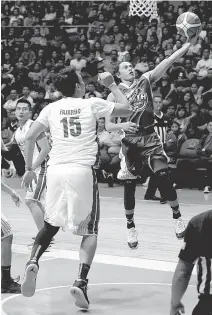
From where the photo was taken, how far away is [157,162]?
739cm

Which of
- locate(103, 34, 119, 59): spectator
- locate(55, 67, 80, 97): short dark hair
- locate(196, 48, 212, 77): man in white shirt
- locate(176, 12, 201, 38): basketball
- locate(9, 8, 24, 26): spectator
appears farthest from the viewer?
locate(9, 8, 24, 26): spectator

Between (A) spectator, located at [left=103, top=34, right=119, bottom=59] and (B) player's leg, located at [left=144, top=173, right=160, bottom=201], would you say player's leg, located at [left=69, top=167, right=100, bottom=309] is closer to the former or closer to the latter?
(B) player's leg, located at [left=144, top=173, right=160, bottom=201]

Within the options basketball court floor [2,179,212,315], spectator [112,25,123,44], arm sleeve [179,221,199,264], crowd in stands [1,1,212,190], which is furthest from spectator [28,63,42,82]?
arm sleeve [179,221,199,264]

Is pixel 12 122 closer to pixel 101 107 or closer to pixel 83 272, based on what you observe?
pixel 101 107

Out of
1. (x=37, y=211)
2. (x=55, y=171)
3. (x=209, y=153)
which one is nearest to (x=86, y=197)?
(x=55, y=171)

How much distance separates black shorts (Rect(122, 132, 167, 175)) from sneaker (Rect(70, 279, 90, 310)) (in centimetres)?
251

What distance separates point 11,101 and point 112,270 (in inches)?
473

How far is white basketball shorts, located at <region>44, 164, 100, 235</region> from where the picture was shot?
5.34m

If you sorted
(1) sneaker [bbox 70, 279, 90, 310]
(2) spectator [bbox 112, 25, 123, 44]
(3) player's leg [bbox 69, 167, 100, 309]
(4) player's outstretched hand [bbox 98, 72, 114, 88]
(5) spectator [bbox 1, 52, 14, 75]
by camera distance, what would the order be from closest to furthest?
(1) sneaker [bbox 70, 279, 90, 310] < (3) player's leg [bbox 69, 167, 100, 309] < (4) player's outstretched hand [bbox 98, 72, 114, 88] < (2) spectator [bbox 112, 25, 123, 44] < (5) spectator [bbox 1, 52, 14, 75]

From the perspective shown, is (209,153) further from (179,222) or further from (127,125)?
(127,125)

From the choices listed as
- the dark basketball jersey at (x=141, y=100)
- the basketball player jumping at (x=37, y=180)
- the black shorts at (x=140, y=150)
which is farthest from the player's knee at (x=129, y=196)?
the basketball player jumping at (x=37, y=180)

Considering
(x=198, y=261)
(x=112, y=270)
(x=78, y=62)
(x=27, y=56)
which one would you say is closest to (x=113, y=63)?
(x=78, y=62)

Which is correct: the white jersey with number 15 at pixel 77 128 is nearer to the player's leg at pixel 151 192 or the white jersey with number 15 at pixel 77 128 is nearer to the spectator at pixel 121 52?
the player's leg at pixel 151 192

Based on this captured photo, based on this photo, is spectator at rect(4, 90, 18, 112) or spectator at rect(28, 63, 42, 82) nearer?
spectator at rect(4, 90, 18, 112)
